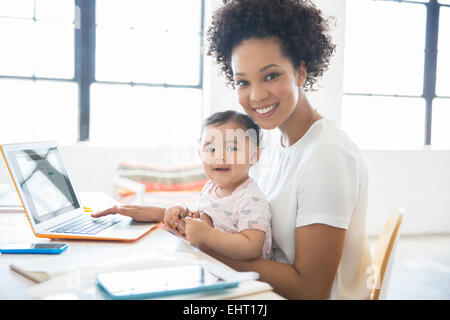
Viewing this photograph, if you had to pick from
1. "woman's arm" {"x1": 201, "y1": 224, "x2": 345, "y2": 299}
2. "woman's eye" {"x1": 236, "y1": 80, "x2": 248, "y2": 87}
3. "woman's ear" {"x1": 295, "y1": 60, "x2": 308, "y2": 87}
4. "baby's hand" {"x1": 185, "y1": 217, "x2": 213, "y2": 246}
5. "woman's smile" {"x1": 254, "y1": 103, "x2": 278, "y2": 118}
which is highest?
"woman's ear" {"x1": 295, "y1": 60, "x2": 308, "y2": 87}

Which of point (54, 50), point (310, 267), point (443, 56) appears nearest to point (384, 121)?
point (443, 56)

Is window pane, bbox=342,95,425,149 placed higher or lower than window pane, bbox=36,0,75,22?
lower

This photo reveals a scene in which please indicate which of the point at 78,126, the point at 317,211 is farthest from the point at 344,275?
the point at 78,126

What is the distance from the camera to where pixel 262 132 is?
4.63 feet

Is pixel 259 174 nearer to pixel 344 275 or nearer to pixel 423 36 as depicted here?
pixel 344 275

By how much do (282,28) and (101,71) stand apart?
2.82 meters

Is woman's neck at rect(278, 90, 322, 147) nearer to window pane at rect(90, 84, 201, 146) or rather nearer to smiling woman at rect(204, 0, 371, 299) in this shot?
smiling woman at rect(204, 0, 371, 299)

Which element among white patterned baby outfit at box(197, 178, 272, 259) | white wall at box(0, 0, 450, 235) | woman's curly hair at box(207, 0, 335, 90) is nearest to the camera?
white patterned baby outfit at box(197, 178, 272, 259)

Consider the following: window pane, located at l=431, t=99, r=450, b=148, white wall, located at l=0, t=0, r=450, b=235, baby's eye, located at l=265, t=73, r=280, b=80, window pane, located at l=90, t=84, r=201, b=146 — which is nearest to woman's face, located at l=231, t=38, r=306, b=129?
baby's eye, located at l=265, t=73, r=280, b=80

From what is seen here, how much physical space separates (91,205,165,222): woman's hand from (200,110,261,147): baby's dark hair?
0.32 metres

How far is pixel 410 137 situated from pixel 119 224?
13.4 ft

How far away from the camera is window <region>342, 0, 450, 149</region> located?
4.36 m

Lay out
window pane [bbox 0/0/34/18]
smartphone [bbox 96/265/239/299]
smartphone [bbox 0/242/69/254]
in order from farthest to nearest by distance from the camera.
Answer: window pane [bbox 0/0/34/18], smartphone [bbox 0/242/69/254], smartphone [bbox 96/265/239/299]

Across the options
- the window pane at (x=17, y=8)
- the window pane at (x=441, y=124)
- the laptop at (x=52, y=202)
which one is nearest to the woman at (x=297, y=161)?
the laptop at (x=52, y=202)
